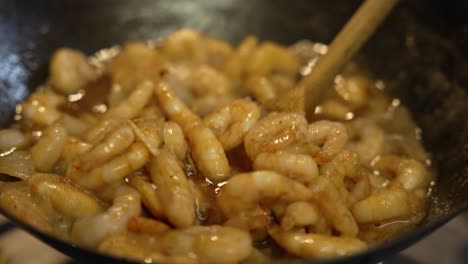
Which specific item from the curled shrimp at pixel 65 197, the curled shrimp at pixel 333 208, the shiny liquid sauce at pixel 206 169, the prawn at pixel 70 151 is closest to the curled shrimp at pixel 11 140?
the shiny liquid sauce at pixel 206 169

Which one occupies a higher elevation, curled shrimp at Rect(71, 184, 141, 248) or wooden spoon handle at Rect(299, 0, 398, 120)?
wooden spoon handle at Rect(299, 0, 398, 120)

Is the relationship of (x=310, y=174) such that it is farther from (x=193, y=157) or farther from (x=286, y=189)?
(x=193, y=157)

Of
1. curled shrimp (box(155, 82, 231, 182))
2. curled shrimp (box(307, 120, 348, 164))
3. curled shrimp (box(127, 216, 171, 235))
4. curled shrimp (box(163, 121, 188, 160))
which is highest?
curled shrimp (box(307, 120, 348, 164))

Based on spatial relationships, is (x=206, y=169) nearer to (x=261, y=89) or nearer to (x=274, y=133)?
(x=274, y=133)

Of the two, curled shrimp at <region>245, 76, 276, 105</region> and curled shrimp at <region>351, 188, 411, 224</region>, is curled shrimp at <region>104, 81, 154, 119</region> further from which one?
curled shrimp at <region>351, 188, 411, 224</region>

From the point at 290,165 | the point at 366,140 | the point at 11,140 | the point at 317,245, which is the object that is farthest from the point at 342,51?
the point at 11,140

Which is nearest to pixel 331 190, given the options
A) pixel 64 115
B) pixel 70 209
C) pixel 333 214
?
pixel 333 214

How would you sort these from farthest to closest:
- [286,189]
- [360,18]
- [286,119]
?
[360,18], [286,119], [286,189]

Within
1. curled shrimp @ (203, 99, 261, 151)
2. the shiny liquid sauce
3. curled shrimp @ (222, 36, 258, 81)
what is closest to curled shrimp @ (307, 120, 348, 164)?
the shiny liquid sauce
